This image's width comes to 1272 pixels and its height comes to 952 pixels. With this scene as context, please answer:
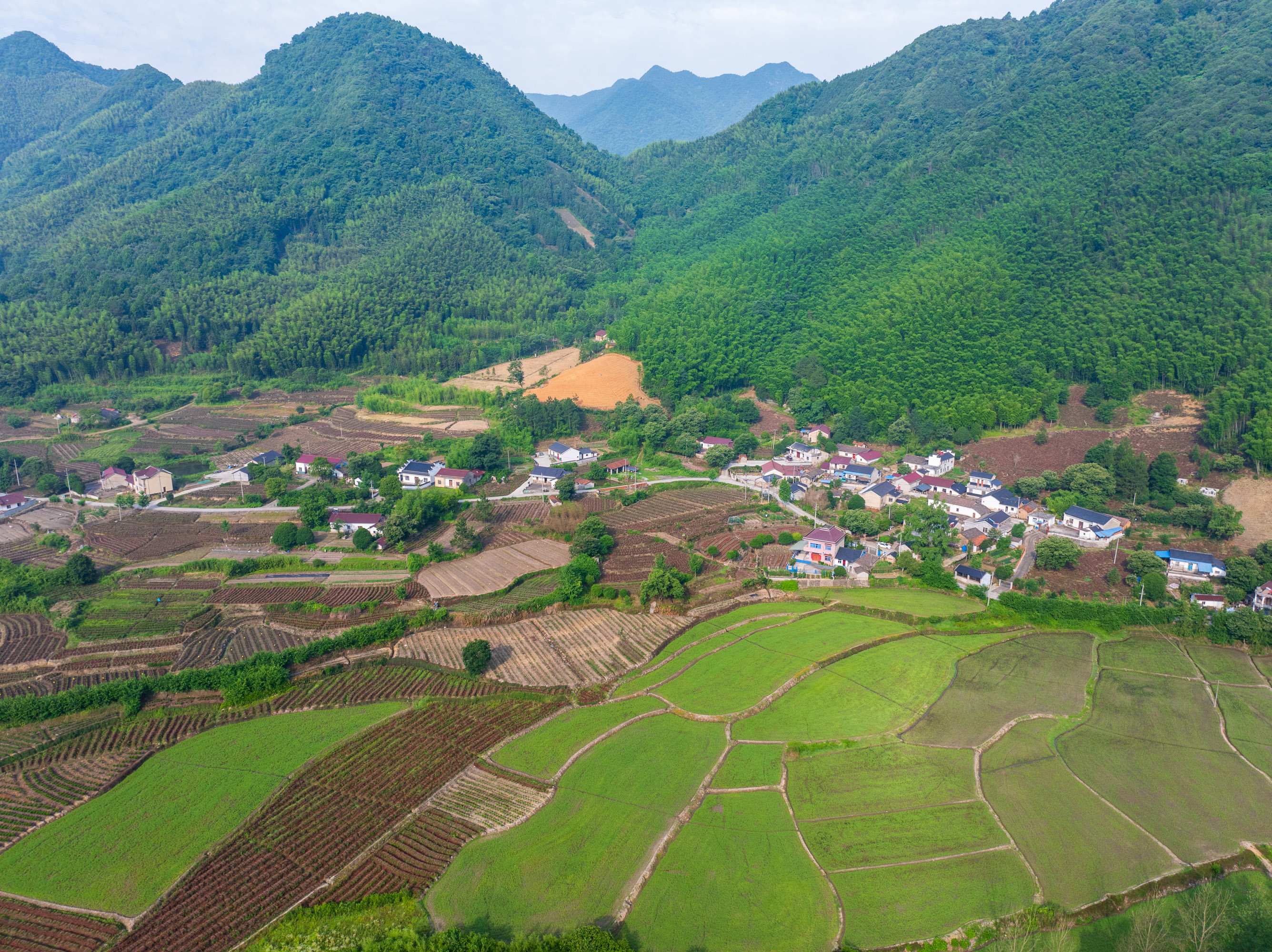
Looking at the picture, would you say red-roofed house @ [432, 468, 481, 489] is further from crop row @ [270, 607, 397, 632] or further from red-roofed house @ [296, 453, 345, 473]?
crop row @ [270, 607, 397, 632]

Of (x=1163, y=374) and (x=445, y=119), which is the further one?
(x=445, y=119)

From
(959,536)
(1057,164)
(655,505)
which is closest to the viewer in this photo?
(959,536)

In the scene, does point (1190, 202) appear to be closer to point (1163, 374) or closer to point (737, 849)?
point (1163, 374)

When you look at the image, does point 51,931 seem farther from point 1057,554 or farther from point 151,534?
point 1057,554

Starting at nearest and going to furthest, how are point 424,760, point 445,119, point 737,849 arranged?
point 737,849 → point 424,760 → point 445,119

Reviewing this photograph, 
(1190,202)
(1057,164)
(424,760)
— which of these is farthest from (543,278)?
(424,760)

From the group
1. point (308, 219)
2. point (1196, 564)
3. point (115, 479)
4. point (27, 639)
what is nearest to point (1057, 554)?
point (1196, 564)
